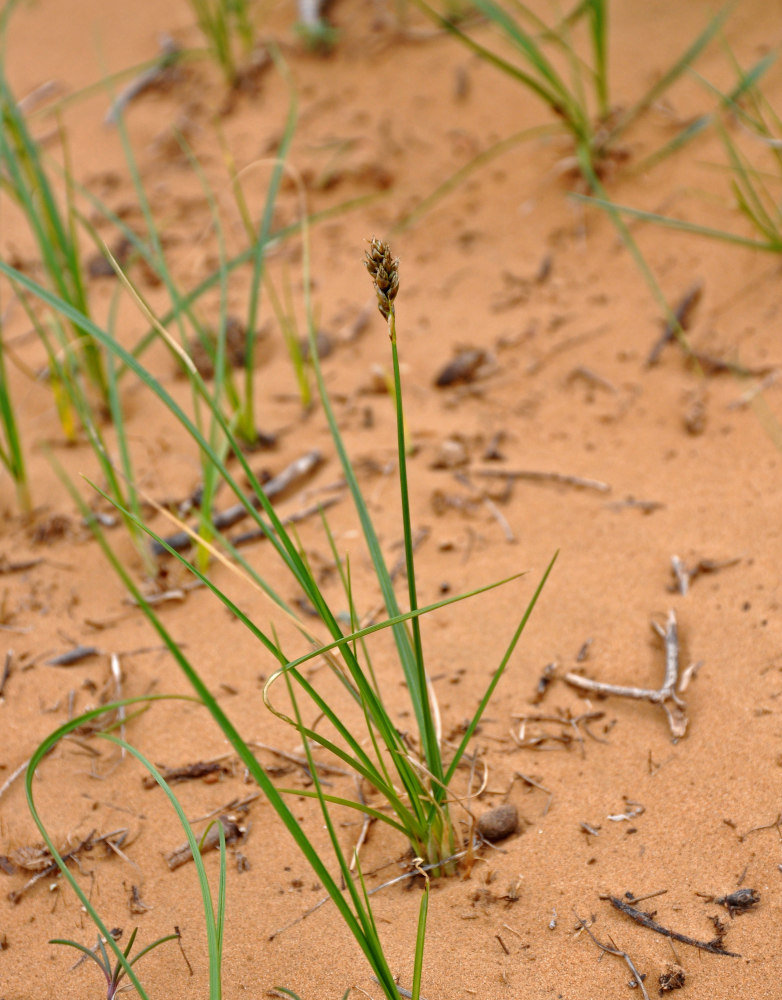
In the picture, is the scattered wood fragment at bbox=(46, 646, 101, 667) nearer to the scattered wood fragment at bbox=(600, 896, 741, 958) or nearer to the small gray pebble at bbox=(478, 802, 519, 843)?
the small gray pebble at bbox=(478, 802, 519, 843)

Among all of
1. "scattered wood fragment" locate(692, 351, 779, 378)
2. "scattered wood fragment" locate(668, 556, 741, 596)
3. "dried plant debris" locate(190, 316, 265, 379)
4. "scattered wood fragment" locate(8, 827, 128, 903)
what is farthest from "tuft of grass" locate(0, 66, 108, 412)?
"scattered wood fragment" locate(692, 351, 779, 378)

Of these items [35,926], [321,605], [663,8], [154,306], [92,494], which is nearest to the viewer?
[321,605]

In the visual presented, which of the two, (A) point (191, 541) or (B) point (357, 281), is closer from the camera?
(A) point (191, 541)

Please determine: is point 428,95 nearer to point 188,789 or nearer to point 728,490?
point 728,490

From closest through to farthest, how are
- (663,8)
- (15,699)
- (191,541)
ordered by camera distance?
(15,699) → (191,541) → (663,8)

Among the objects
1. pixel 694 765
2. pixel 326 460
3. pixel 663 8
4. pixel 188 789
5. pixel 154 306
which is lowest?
pixel 694 765

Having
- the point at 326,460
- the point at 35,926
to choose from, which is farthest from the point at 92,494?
the point at 35,926
